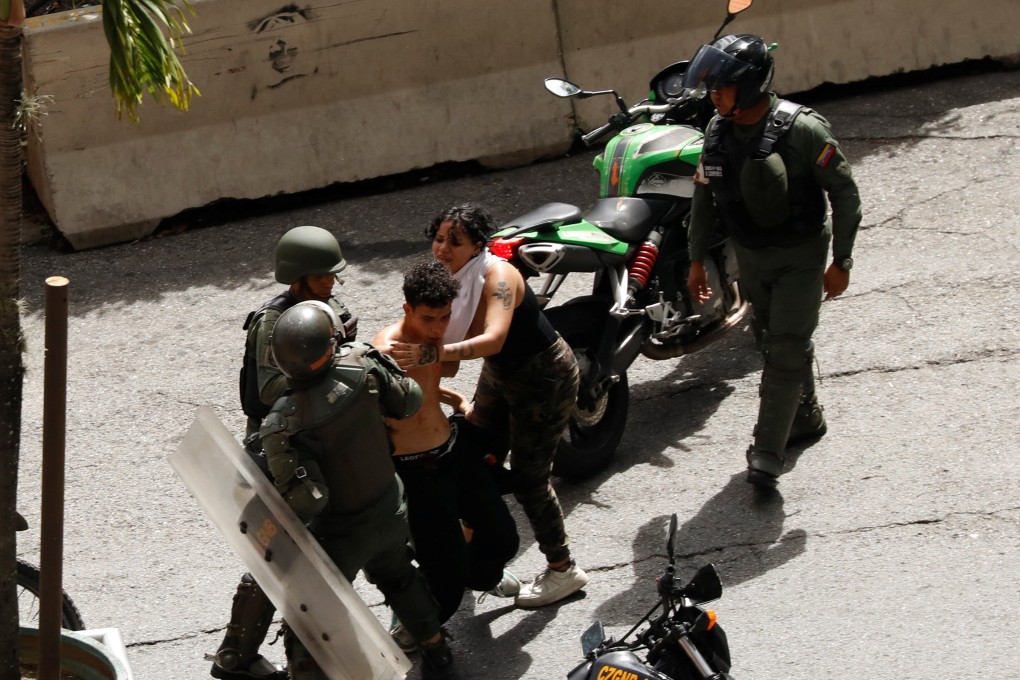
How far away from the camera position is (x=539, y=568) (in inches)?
220

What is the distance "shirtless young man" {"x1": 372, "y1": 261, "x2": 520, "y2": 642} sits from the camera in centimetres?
459

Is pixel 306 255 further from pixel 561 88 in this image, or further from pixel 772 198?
pixel 561 88

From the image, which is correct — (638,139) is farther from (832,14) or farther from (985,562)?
(832,14)

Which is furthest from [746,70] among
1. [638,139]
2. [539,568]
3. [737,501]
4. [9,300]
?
[9,300]

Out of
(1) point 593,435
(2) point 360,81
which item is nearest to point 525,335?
(1) point 593,435

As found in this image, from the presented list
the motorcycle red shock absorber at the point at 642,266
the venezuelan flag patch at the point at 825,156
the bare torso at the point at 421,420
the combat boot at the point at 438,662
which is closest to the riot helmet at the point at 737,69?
the venezuelan flag patch at the point at 825,156

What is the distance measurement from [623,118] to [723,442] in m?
1.67

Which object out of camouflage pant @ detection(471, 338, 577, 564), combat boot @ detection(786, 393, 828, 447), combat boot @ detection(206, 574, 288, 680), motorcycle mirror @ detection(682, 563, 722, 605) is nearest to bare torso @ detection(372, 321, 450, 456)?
camouflage pant @ detection(471, 338, 577, 564)

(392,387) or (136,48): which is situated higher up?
(136,48)

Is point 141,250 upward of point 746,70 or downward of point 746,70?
downward

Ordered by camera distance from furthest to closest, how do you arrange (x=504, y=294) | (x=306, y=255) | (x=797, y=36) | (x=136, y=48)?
(x=797, y=36) → (x=504, y=294) → (x=306, y=255) → (x=136, y=48)

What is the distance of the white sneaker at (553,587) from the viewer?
17.3 feet

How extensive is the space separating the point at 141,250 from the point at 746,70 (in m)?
4.70

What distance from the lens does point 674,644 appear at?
344 centimetres
